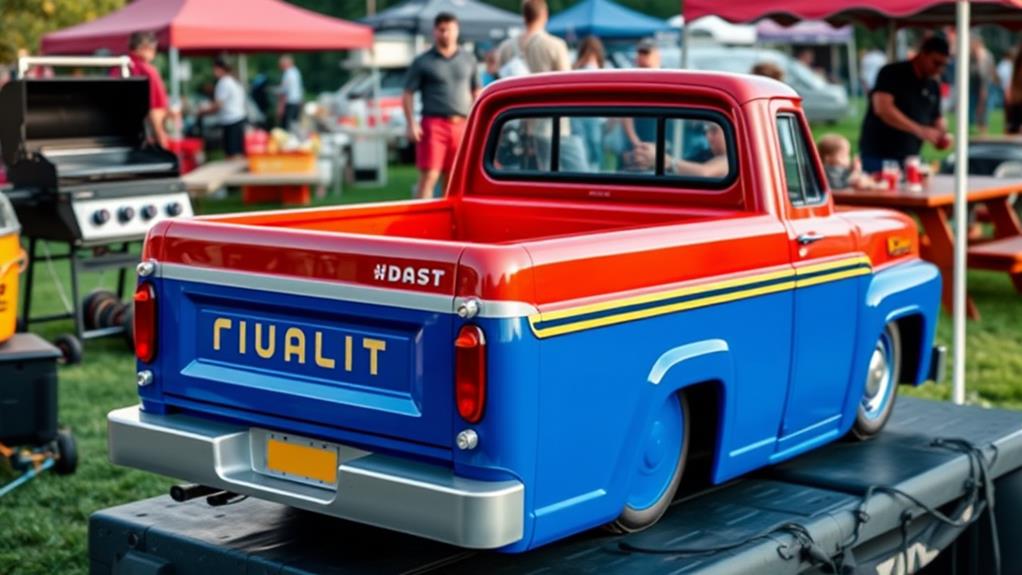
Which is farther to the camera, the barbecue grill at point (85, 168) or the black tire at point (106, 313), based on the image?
the black tire at point (106, 313)

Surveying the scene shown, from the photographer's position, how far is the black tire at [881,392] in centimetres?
516

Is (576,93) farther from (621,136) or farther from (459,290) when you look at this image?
(459,290)

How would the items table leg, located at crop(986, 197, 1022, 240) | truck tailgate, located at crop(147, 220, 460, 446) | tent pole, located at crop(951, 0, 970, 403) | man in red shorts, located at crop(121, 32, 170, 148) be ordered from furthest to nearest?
man in red shorts, located at crop(121, 32, 170, 148) < table leg, located at crop(986, 197, 1022, 240) < tent pole, located at crop(951, 0, 970, 403) < truck tailgate, located at crop(147, 220, 460, 446)

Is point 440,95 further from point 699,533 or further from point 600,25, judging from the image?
point 600,25

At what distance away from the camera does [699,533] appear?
3.99m

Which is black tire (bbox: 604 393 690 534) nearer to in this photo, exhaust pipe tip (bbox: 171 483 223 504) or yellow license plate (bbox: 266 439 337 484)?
yellow license plate (bbox: 266 439 337 484)

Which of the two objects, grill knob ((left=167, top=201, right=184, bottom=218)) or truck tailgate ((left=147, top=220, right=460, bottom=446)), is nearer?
truck tailgate ((left=147, top=220, right=460, bottom=446))

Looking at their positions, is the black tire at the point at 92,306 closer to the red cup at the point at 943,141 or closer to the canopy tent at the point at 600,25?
the red cup at the point at 943,141

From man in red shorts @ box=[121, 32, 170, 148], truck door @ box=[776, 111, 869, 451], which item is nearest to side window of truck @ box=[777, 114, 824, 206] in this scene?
truck door @ box=[776, 111, 869, 451]

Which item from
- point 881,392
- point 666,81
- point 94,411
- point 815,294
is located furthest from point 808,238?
point 94,411

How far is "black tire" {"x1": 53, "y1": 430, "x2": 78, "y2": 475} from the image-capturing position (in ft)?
21.1

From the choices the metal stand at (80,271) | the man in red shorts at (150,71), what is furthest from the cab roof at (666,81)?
the man in red shorts at (150,71)

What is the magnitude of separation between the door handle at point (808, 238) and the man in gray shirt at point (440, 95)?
26.7 ft

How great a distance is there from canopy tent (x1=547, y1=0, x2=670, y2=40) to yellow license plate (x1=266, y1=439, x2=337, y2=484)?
799 inches
